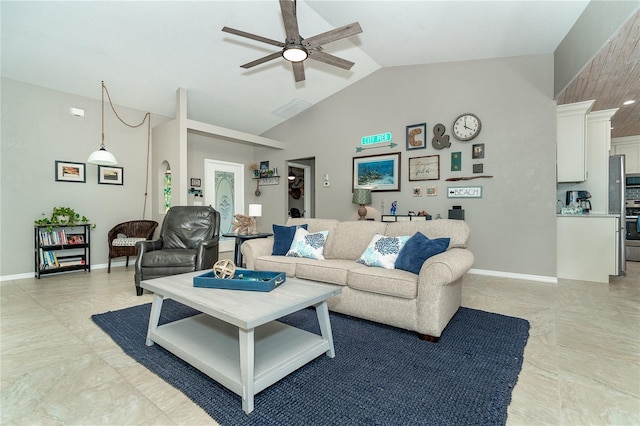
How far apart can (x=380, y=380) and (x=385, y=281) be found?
2.61 ft

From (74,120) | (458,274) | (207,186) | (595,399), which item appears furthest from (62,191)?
(595,399)

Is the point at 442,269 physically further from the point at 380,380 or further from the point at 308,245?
the point at 308,245

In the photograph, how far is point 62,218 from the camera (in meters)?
4.57

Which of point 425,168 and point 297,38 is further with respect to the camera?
point 425,168

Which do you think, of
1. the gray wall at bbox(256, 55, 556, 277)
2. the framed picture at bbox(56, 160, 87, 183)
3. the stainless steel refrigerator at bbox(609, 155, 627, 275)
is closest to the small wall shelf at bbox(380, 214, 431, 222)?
the gray wall at bbox(256, 55, 556, 277)

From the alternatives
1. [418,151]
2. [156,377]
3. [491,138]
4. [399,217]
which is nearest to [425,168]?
[418,151]

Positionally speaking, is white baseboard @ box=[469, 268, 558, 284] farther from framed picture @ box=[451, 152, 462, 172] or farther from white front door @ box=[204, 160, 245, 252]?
white front door @ box=[204, 160, 245, 252]

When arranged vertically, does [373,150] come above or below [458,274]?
above

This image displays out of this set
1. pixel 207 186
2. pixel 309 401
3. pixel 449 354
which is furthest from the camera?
pixel 207 186

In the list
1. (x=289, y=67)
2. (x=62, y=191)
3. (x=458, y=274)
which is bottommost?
(x=458, y=274)

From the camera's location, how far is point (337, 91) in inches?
235

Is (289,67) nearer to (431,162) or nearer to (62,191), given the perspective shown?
(431,162)

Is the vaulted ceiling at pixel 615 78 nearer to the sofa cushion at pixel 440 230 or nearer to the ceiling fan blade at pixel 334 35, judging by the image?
the sofa cushion at pixel 440 230

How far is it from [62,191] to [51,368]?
152 inches
